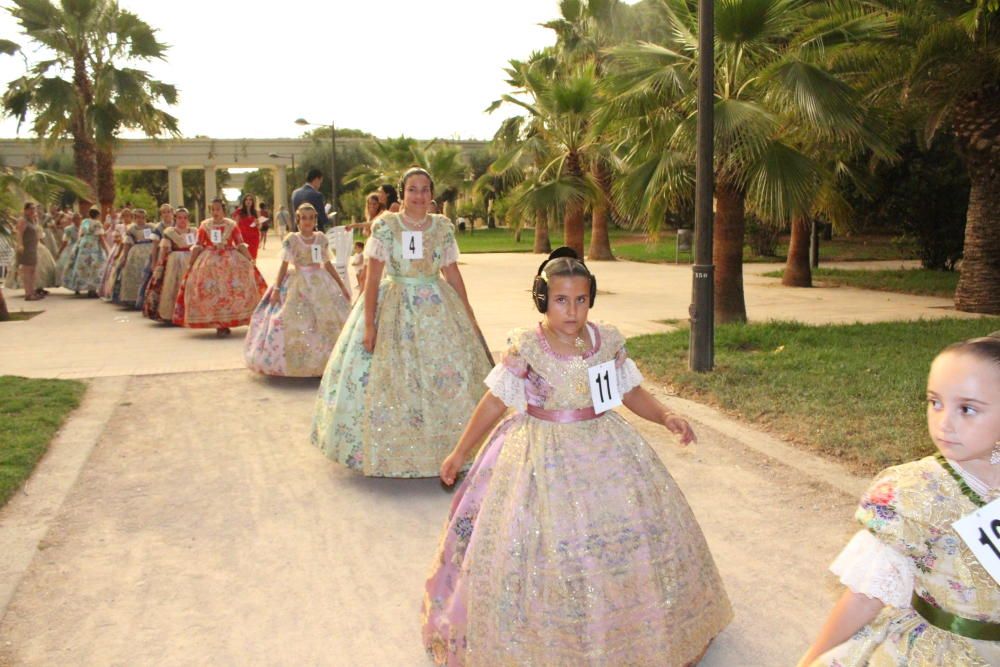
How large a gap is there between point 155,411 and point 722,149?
21.6 ft

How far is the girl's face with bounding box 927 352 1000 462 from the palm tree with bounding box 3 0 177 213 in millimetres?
24606

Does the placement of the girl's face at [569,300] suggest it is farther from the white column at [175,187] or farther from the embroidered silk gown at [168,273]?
the white column at [175,187]

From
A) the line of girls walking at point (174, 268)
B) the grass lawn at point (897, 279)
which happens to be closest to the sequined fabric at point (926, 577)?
the line of girls walking at point (174, 268)

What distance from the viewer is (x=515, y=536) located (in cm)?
303

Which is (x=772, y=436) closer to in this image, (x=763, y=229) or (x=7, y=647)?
(x=7, y=647)

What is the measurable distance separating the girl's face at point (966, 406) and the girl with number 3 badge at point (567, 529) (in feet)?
4.24

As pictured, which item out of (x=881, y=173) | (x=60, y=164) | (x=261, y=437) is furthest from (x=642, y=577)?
(x=60, y=164)

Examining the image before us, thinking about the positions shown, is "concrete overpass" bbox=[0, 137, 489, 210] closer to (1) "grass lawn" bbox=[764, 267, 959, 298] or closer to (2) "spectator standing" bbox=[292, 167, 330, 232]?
(1) "grass lawn" bbox=[764, 267, 959, 298]

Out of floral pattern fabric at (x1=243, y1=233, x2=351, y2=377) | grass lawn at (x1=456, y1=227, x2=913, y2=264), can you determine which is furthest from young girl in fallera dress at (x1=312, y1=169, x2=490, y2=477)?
grass lawn at (x1=456, y1=227, x2=913, y2=264)

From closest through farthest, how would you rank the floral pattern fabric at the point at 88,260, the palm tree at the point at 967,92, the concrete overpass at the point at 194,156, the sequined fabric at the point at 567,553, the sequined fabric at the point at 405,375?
the sequined fabric at the point at 567,553 < the sequined fabric at the point at 405,375 < the palm tree at the point at 967,92 < the floral pattern fabric at the point at 88,260 < the concrete overpass at the point at 194,156

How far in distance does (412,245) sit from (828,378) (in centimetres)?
433

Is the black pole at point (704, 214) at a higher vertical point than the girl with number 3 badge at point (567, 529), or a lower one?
higher

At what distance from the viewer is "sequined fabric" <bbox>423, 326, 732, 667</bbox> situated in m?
2.94

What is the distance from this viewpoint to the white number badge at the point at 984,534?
188 centimetres
